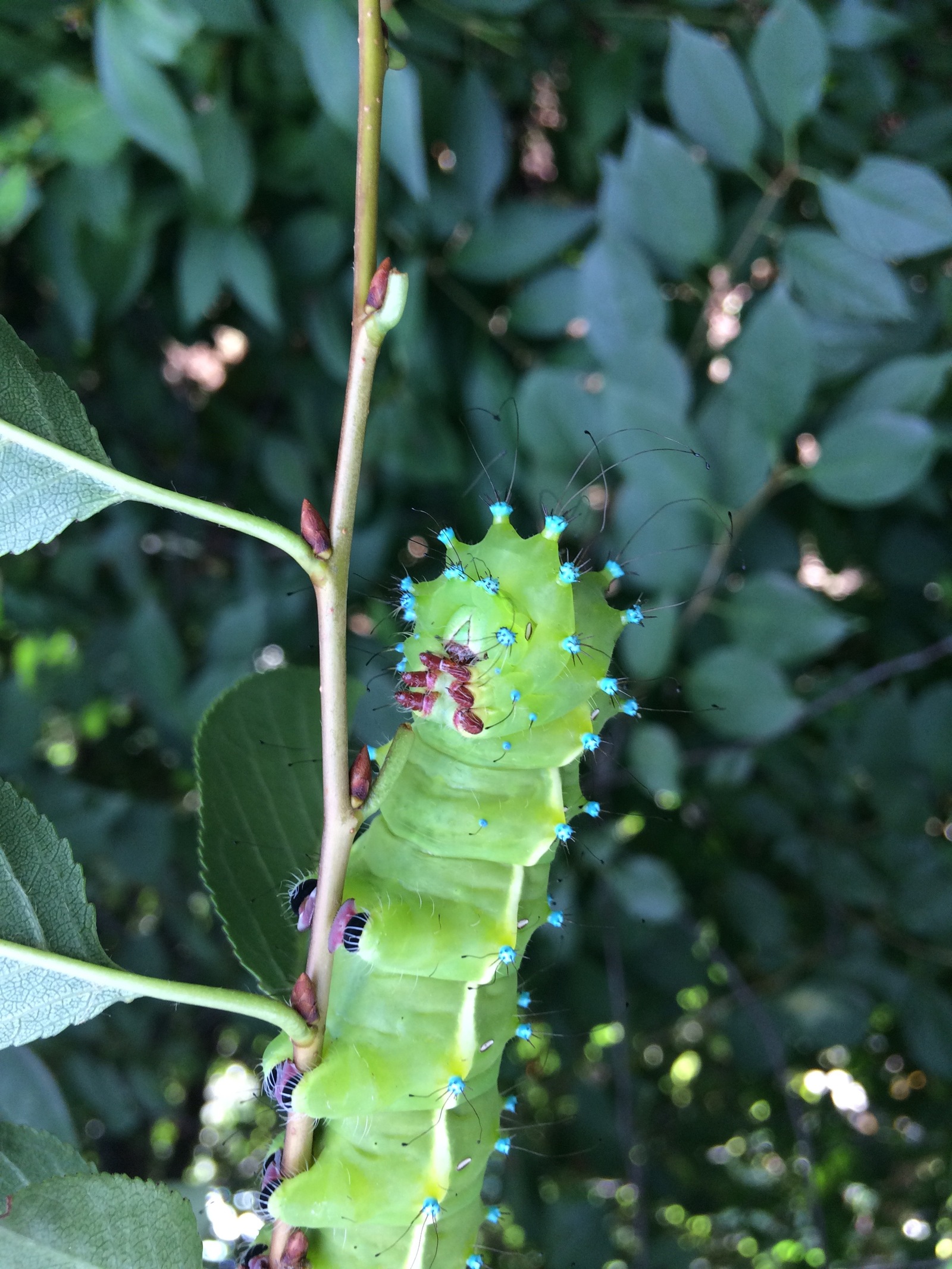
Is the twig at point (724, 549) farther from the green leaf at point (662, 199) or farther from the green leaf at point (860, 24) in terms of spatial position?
the green leaf at point (860, 24)

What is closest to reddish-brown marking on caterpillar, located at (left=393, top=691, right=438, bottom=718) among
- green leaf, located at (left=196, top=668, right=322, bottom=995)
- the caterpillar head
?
the caterpillar head

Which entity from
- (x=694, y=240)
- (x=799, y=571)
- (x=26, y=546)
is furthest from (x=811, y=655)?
(x=26, y=546)

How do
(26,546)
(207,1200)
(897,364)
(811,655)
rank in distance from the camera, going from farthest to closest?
(811,655) → (897,364) → (207,1200) → (26,546)

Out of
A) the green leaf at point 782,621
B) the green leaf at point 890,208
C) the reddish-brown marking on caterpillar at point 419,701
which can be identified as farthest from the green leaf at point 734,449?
the reddish-brown marking on caterpillar at point 419,701

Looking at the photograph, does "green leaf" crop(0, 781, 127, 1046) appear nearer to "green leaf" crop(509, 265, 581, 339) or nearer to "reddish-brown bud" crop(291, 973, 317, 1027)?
"reddish-brown bud" crop(291, 973, 317, 1027)

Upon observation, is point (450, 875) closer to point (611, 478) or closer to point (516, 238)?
point (611, 478)

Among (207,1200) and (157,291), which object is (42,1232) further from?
(157,291)

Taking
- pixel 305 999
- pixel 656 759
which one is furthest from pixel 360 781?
pixel 656 759
